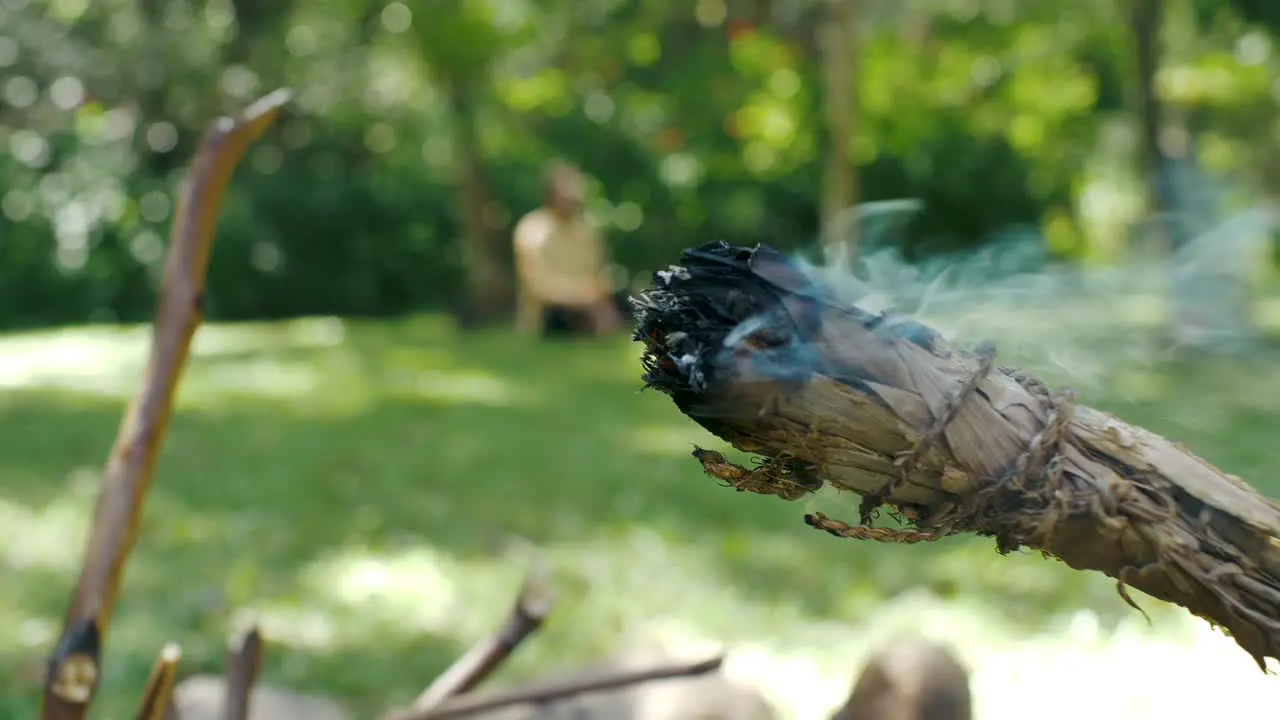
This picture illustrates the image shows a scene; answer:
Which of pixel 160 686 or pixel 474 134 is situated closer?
pixel 160 686

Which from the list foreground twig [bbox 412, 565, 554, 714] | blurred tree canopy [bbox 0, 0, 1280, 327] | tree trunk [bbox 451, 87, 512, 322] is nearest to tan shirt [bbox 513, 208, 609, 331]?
tree trunk [bbox 451, 87, 512, 322]

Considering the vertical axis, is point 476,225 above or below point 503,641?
below

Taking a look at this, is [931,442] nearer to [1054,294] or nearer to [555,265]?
[1054,294]

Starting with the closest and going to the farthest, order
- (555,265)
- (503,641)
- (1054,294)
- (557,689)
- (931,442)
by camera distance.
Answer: (931,442), (1054,294), (557,689), (503,641), (555,265)

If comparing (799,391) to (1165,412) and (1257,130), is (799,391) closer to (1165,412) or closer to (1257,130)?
(1165,412)

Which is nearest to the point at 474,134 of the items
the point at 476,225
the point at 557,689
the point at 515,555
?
the point at 476,225

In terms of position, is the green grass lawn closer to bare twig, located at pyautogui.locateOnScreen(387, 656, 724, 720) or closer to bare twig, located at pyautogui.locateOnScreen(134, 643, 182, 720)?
bare twig, located at pyautogui.locateOnScreen(387, 656, 724, 720)

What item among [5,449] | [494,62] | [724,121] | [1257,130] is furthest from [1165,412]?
[1257,130]
